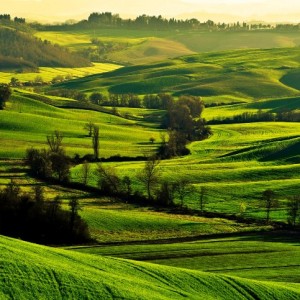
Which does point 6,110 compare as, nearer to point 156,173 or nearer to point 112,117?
point 112,117

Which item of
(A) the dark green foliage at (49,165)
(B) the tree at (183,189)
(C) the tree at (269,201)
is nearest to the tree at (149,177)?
(B) the tree at (183,189)

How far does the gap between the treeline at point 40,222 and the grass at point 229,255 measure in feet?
21.0

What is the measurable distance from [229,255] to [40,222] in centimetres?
2218

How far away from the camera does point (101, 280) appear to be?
47.2 m

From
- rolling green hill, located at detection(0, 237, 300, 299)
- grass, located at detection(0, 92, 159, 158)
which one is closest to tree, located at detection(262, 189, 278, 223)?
rolling green hill, located at detection(0, 237, 300, 299)

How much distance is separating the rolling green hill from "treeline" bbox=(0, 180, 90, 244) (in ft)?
78.7

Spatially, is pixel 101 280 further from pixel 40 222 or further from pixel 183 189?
pixel 183 189

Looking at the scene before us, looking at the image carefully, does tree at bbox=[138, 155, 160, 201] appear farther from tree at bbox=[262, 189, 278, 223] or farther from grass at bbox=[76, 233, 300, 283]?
grass at bbox=[76, 233, 300, 283]

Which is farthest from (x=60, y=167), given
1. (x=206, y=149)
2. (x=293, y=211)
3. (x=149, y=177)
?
(x=206, y=149)

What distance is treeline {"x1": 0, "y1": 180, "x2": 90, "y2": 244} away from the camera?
7762 cm

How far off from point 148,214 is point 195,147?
62.7 meters

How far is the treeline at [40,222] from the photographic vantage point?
77625 mm

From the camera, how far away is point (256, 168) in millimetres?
127500

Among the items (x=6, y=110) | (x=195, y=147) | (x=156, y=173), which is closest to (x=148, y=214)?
(x=156, y=173)
